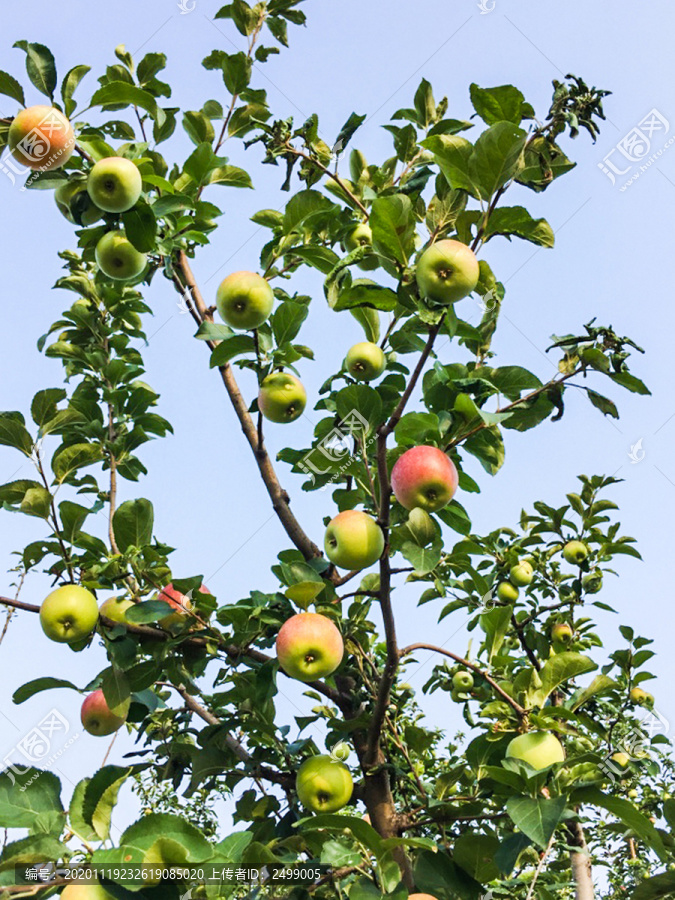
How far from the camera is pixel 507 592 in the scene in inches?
177

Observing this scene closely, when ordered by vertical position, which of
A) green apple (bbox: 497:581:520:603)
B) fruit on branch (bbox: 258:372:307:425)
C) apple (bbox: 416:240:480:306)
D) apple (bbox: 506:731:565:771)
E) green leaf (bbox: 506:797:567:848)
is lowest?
green leaf (bbox: 506:797:567:848)

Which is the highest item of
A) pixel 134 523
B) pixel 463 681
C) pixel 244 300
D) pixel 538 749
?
pixel 244 300

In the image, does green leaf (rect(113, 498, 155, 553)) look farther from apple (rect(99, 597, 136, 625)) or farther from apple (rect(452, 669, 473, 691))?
apple (rect(452, 669, 473, 691))

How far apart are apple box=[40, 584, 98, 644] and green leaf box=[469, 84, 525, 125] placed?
5.34 ft

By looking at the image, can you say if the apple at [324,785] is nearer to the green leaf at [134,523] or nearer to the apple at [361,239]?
the green leaf at [134,523]

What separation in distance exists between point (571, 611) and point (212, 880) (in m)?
3.03

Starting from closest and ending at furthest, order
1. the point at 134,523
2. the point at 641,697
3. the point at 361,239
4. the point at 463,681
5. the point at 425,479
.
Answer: the point at 425,479 < the point at 134,523 < the point at 361,239 < the point at 463,681 < the point at 641,697

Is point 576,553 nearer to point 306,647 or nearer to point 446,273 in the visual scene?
point 306,647

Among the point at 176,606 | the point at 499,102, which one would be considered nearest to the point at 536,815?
the point at 176,606

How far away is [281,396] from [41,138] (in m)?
1.01

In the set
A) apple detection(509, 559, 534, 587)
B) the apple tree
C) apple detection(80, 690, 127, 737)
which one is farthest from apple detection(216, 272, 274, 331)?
apple detection(509, 559, 534, 587)

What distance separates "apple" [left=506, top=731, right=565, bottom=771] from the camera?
1962mm

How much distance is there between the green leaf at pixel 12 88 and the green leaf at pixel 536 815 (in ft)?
7.66

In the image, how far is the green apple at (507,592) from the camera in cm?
450
